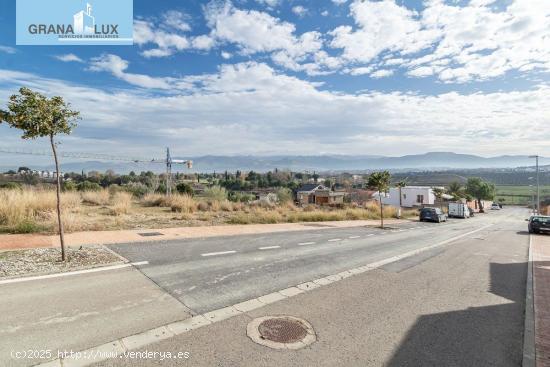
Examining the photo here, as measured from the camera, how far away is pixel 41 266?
6910 mm

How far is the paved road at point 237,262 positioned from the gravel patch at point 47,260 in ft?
2.26

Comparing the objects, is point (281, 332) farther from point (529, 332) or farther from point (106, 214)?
point (106, 214)

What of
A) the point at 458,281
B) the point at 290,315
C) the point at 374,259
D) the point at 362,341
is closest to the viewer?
the point at 362,341

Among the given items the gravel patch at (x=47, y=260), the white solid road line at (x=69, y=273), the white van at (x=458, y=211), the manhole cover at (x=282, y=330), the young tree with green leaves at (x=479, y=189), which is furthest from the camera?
the young tree with green leaves at (x=479, y=189)

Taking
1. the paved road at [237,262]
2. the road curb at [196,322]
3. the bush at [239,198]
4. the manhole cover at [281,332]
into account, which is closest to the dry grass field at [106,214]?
the paved road at [237,262]

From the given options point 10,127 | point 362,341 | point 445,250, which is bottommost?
point 445,250

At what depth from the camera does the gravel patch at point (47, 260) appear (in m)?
6.62

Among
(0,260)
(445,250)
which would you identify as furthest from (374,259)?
(0,260)

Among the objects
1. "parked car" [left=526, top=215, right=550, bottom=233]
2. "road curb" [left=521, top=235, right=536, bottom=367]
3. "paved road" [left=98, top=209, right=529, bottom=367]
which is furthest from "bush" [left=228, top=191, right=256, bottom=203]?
"road curb" [left=521, top=235, right=536, bottom=367]

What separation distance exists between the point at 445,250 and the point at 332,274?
24.7ft

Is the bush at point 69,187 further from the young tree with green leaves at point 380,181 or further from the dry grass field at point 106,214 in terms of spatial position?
the young tree with green leaves at point 380,181

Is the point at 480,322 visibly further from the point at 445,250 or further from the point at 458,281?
the point at 445,250

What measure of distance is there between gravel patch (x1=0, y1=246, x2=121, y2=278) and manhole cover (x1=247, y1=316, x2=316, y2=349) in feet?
15.3

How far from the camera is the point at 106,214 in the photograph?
16.5 meters
